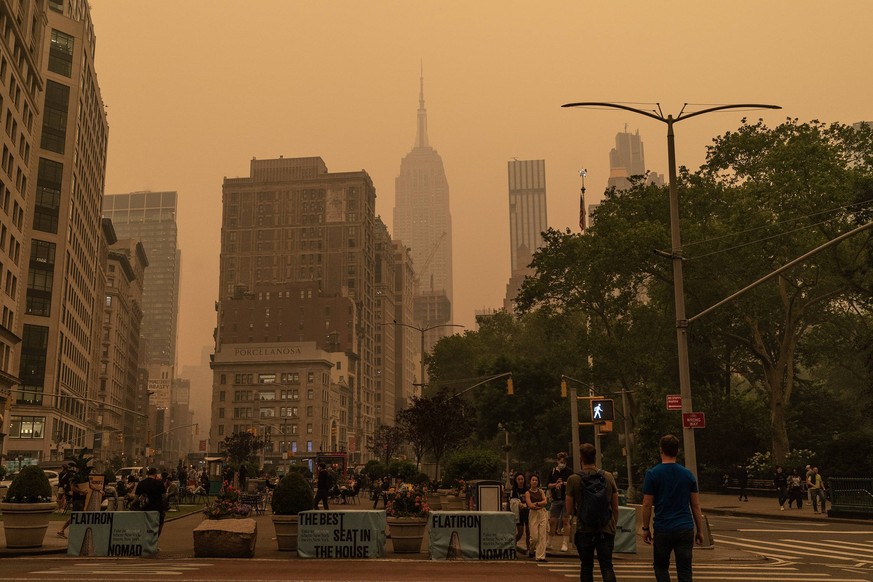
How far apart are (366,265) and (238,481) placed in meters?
146

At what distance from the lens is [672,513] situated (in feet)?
32.5

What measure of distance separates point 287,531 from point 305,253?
172 meters

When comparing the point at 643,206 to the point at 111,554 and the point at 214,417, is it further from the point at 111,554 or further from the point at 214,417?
the point at 214,417

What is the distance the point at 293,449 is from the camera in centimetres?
14588

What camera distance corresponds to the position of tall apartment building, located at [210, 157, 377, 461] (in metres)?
170

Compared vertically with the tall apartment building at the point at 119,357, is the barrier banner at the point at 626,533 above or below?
below

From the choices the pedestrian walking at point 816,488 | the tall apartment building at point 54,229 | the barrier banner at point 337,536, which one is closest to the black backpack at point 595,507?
the barrier banner at point 337,536

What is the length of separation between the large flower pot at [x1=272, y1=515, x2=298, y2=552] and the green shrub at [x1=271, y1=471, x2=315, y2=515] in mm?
210

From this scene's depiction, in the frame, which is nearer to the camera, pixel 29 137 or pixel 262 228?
pixel 29 137

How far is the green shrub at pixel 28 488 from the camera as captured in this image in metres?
19.2

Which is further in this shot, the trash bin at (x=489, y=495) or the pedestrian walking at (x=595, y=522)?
the trash bin at (x=489, y=495)

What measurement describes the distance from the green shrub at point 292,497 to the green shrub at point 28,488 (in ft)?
17.0

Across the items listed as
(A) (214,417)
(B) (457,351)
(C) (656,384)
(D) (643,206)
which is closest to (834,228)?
(D) (643,206)

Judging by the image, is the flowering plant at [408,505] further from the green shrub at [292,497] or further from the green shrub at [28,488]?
the green shrub at [28,488]
